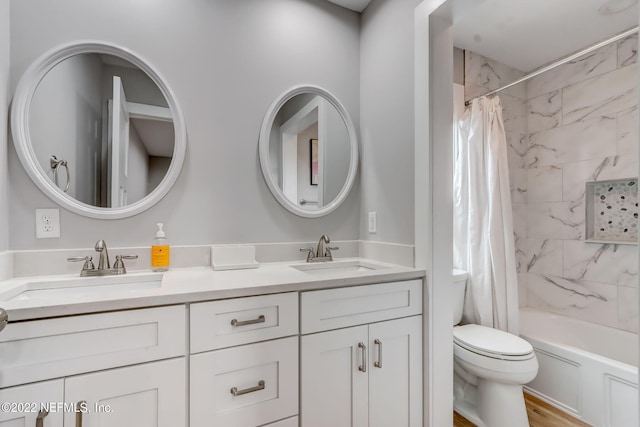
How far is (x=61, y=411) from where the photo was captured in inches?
→ 32.1

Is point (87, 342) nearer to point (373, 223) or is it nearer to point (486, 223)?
point (373, 223)

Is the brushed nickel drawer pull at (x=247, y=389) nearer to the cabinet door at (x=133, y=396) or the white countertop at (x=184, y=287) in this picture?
the cabinet door at (x=133, y=396)

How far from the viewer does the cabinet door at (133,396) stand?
2.75 feet

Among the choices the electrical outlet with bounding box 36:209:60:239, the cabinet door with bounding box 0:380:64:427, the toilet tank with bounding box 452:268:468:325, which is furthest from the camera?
the toilet tank with bounding box 452:268:468:325

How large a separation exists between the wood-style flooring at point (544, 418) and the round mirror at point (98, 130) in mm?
2096

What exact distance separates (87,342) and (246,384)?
503mm

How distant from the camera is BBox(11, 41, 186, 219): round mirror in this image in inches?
48.4

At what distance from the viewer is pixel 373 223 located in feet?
5.81

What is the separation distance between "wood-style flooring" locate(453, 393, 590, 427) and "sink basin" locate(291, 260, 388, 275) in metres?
1.06

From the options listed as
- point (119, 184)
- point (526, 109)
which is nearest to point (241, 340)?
point (119, 184)

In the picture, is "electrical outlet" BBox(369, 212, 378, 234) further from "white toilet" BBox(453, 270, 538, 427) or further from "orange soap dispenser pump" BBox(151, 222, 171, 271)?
"orange soap dispenser pump" BBox(151, 222, 171, 271)

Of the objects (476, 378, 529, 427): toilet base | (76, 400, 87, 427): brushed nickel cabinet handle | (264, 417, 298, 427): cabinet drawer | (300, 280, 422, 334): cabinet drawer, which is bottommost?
(476, 378, 529, 427): toilet base

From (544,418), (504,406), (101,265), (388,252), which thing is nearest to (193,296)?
(101,265)

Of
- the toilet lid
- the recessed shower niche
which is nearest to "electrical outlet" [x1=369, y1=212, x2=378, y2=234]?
the toilet lid
